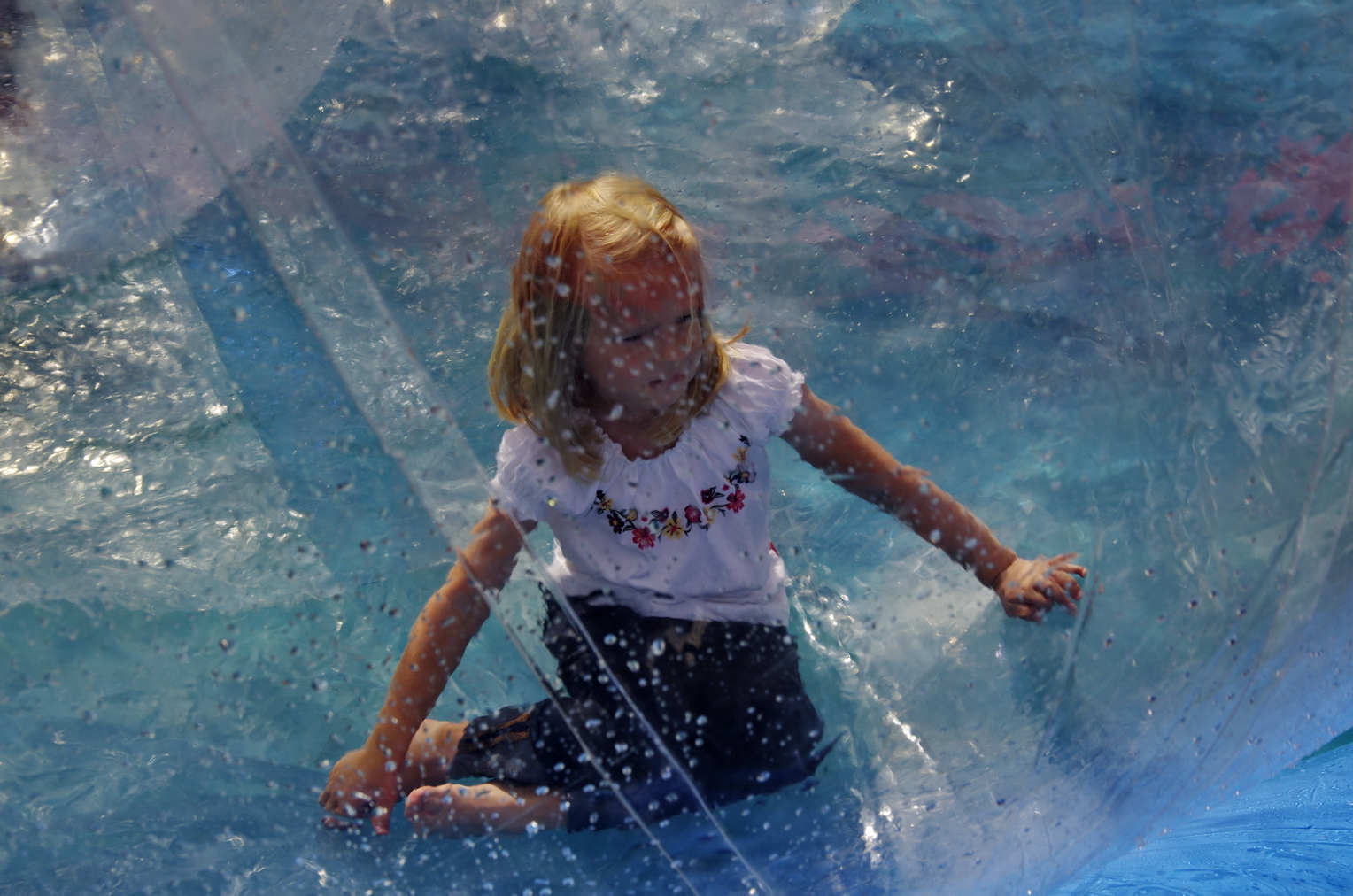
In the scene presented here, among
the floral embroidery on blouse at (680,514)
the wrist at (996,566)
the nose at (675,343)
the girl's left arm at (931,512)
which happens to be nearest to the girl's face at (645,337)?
the nose at (675,343)

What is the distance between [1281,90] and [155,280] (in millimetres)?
1942

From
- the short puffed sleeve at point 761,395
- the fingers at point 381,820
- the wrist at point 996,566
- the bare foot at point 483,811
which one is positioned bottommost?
the fingers at point 381,820

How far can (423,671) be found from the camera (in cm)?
129

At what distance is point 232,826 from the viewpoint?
132cm

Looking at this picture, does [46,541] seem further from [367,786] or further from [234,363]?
[367,786]

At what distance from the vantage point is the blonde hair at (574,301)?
1072mm

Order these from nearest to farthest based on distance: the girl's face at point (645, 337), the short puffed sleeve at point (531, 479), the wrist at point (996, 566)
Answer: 1. the girl's face at point (645, 337)
2. the short puffed sleeve at point (531, 479)
3. the wrist at point (996, 566)

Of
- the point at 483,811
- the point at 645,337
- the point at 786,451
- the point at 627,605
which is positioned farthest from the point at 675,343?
the point at 483,811

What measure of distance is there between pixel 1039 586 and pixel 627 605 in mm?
515

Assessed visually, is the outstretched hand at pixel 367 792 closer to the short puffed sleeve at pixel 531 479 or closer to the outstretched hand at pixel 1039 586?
the short puffed sleeve at pixel 531 479

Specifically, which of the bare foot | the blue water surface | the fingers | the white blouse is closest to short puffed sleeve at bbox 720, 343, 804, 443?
the white blouse

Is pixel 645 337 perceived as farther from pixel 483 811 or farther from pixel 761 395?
Result: pixel 483 811

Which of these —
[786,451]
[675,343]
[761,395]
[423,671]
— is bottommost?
[423,671]

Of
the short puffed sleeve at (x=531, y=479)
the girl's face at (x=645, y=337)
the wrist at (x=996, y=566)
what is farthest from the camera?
the wrist at (x=996, y=566)
